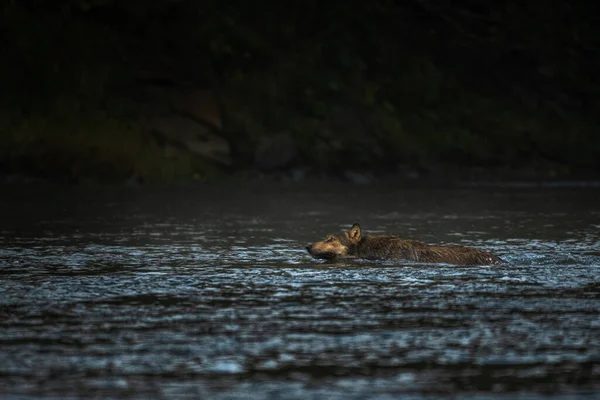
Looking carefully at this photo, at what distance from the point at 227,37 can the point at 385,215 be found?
106ft

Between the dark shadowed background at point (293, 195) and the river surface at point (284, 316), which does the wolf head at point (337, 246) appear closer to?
the river surface at point (284, 316)

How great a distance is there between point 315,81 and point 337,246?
137ft

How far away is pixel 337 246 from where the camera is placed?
2191cm

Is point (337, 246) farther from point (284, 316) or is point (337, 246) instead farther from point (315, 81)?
point (315, 81)

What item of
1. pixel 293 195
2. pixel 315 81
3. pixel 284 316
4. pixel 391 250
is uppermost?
pixel 315 81

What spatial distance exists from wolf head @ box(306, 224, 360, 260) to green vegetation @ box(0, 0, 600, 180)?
3112 cm

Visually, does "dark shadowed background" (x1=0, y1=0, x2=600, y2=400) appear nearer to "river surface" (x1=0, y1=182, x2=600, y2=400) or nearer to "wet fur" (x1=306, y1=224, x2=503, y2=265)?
"river surface" (x1=0, y1=182, x2=600, y2=400)

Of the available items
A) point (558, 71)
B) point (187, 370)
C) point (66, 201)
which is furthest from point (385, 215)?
point (558, 71)

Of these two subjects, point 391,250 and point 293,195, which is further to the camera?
point 293,195

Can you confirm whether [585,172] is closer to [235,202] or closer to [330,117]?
[330,117]

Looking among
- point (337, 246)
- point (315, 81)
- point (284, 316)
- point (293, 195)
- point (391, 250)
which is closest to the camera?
point (284, 316)

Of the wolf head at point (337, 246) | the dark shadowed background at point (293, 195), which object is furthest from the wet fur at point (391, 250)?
the dark shadowed background at point (293, 195)

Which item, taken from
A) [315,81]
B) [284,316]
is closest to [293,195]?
[315,81]

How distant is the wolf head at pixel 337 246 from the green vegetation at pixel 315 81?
3112 cm
